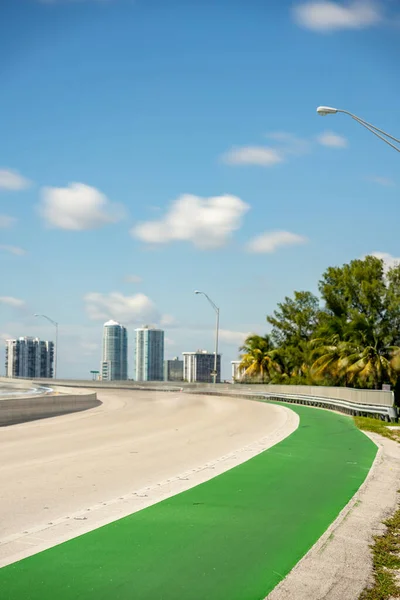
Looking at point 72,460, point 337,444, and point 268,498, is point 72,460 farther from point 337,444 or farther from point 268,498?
point 337,444

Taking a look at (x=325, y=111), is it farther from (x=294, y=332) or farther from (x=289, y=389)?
(x=294, y=332)

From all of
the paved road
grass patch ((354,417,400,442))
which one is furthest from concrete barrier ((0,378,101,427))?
grass patch ((354,417,400,442))

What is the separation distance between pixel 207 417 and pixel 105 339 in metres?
170

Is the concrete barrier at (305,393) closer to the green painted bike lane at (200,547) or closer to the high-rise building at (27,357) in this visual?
the green painted bike lane at (200,547)

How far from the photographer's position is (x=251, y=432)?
22.7m

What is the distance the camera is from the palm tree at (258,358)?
272 feet

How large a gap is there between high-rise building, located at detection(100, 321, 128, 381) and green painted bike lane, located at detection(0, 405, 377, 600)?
179015 mm

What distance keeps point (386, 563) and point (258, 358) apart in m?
76.9

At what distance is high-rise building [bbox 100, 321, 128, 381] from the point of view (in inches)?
7470

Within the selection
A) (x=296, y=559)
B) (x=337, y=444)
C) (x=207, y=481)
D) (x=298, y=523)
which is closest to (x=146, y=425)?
(x=337, y=444)

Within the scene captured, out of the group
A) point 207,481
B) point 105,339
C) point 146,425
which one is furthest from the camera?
point 105,339

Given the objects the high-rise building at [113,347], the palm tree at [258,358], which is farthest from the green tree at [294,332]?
the high-rise building at [113,347]

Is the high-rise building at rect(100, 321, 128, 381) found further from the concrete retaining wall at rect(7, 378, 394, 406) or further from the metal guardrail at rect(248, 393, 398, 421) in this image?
the metal guardrail at rect(248, 393, 398, 421)

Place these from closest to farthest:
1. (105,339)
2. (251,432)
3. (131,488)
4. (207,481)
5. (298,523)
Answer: (298,523), (131,488), (207,481), (251,432), (105,339)
